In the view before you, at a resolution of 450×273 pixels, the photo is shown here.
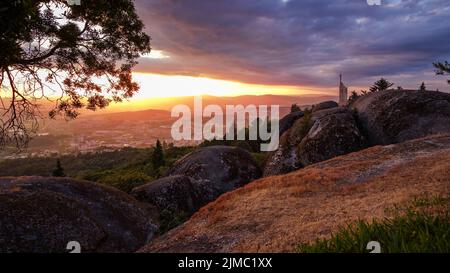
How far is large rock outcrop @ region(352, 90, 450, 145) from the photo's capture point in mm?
27266

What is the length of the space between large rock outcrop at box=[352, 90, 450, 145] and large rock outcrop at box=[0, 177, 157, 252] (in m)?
19.7

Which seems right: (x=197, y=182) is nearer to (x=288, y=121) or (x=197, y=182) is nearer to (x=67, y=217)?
(x=67, y=217)

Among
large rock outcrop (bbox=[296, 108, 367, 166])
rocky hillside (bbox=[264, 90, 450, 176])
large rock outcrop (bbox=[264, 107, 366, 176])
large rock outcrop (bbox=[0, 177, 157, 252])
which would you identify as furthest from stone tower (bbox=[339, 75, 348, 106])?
large rock outcrop (bbox=[0, 177, 157, 252])

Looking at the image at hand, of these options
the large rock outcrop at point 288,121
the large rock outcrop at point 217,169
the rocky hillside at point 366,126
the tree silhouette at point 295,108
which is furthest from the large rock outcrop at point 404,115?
the tree silhouette at point 295,108

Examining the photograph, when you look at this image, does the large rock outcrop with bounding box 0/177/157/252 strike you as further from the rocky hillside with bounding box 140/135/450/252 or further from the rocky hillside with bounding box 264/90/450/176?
the rocky hillside with bounding box 264/90/450/176

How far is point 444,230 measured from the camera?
6473mm

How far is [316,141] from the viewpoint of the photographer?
97.7 feet

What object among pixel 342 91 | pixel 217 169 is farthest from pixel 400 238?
pixel 342 91

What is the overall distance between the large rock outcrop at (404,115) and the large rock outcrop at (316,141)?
4.52 feet

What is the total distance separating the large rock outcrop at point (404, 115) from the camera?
1073 inches

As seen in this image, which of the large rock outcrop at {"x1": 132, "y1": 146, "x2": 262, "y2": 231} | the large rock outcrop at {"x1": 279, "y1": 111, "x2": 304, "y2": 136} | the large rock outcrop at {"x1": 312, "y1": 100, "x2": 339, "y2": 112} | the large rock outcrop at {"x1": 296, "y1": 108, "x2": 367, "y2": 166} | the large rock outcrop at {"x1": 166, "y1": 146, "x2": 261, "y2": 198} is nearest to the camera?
the large rock outcrop at {"x1": 132, "y1": 146, "x2": 262, "y2": 231}

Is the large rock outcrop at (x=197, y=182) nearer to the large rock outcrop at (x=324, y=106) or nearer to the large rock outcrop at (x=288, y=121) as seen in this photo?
the large rock outcrop at (x=288, y=121)
